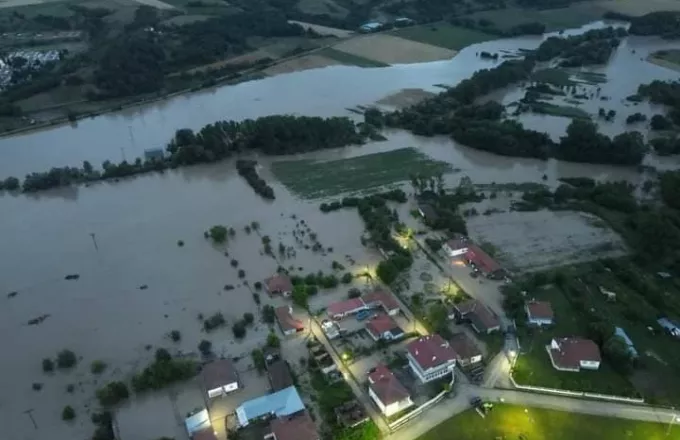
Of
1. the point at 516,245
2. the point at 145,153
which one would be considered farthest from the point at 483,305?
the point at 145,153

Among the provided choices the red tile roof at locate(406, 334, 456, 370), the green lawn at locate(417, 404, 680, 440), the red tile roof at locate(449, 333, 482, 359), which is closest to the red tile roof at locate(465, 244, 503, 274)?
the red tile roof at locate(449, 333, 482, 359)

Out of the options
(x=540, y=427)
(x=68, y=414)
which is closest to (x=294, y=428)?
(x=68, y=414)

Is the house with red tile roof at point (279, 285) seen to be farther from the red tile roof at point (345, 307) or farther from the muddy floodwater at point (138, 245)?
the red tile roof at point (345, 307)

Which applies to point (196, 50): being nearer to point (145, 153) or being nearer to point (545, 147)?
point (145, 153)

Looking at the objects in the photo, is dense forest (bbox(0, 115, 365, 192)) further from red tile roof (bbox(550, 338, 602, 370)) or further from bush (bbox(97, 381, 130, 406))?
red tile roof (bbox(550, 338, 602, 370))

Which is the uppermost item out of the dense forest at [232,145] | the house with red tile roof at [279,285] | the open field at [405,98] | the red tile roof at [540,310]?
the dense forest at [232,145]

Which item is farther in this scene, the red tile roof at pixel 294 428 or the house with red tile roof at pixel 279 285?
the house with red tile roof at pixel 279 285

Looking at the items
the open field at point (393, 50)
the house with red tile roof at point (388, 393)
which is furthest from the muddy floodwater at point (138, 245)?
the open field at point (393, 50)
